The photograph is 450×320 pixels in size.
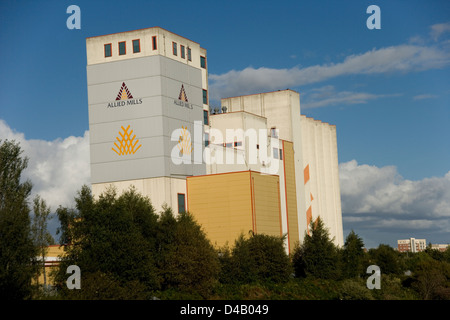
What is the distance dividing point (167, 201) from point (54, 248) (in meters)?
15.9

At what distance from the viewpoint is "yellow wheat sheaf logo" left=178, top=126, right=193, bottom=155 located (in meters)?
72.9

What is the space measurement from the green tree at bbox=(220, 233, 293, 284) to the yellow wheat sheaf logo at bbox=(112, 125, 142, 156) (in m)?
15.5

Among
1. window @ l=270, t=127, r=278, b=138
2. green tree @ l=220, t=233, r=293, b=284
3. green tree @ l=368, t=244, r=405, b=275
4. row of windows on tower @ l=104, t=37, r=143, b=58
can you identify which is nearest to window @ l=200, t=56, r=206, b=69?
row of windows on tower @ l=104, t=37, r=143, b=58

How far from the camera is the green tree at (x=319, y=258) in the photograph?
246ft

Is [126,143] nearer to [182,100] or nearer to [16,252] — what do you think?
[182,100]

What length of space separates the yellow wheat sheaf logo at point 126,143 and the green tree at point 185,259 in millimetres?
14196

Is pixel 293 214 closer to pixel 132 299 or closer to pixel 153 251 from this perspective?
pixel 153 251

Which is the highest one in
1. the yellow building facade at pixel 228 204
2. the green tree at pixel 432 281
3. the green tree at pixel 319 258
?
the yellow building facade at pixel 228 204

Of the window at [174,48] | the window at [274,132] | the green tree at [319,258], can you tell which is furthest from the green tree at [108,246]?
the window at [274,132]

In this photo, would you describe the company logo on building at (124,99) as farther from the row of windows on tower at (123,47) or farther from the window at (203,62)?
the window at (203,62)

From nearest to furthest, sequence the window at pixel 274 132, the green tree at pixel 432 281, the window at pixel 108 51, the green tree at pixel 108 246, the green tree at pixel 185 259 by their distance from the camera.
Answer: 1. the green tree at pixel 108 246
2. the green tree at pixel 185 259
3. the window at pixel 108 51
4. the green tree at pixel 432 281
5. the window at pixel 274 132

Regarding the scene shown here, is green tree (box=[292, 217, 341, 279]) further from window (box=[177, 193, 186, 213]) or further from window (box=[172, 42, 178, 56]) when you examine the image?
window (box=[172, 42, 178, 56])
